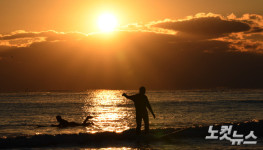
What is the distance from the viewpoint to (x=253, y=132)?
19328mm

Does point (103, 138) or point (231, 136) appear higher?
point (103, 138)

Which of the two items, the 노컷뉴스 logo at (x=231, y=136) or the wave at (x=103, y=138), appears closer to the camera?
the 노컷뉴스 logo at (x=231, y=136)

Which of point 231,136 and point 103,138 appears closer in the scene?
point 103,138

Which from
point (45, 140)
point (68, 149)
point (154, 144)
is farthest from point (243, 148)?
point (45, 140)

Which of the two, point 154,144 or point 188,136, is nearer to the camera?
point 154,144

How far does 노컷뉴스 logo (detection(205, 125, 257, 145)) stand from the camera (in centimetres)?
1698

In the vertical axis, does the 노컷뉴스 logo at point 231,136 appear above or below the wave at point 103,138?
below

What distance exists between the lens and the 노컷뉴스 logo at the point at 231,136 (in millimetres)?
16980

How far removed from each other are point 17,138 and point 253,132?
38.0 ft

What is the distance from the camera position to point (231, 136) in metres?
18.5

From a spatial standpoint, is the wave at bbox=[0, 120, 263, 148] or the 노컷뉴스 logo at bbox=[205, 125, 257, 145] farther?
the wave at bbox=[0, 120, 263, 148]

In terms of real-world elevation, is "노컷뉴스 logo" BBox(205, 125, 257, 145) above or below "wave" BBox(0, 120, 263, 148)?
below

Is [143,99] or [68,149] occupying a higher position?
[143,99]

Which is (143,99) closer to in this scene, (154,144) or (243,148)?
(154,144)
